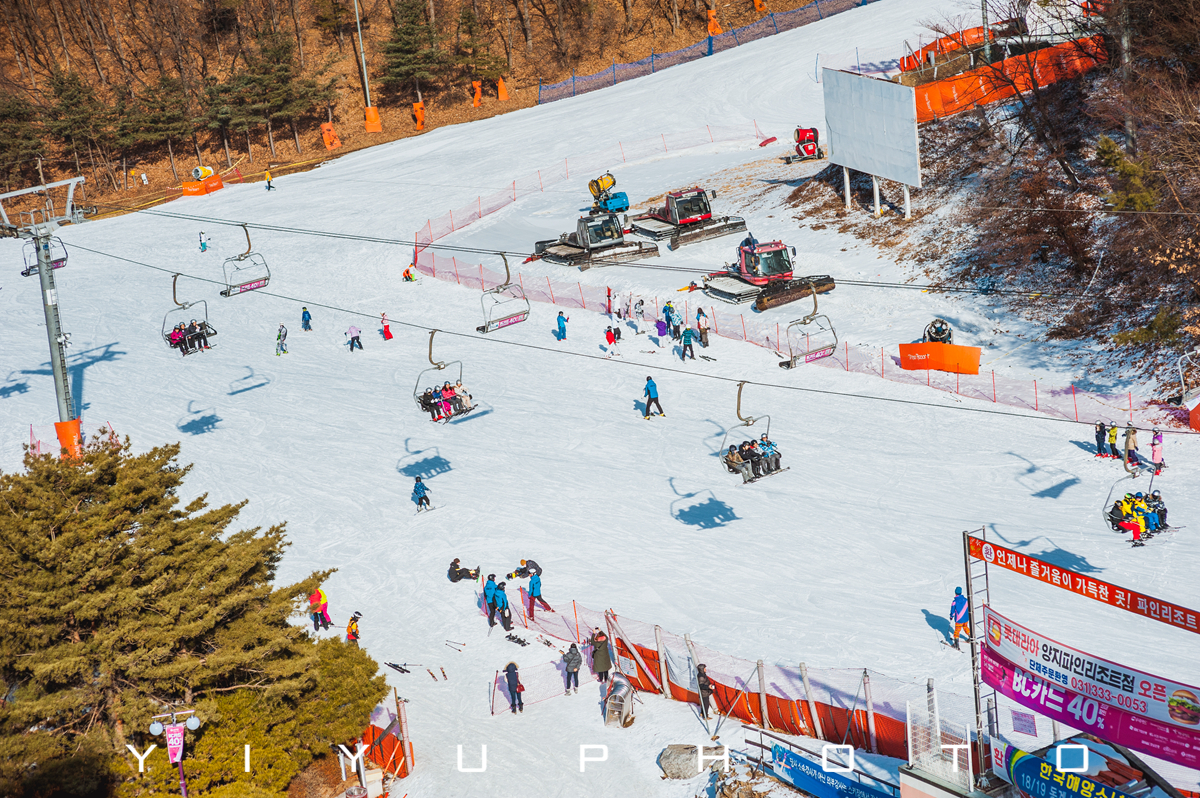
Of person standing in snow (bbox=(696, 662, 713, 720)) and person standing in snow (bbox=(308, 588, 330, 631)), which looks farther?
person standing in snow (bbox=(308, 588, 330, 631))

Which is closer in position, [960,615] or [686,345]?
[960,615]

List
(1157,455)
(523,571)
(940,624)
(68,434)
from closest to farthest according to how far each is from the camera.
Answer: (940,624) < (523,571) < (1157,455) < (68,434)

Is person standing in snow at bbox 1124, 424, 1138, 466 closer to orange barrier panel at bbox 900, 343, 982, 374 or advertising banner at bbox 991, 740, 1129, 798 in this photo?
orange barrier panel at bbox 900, 343, 982, 374

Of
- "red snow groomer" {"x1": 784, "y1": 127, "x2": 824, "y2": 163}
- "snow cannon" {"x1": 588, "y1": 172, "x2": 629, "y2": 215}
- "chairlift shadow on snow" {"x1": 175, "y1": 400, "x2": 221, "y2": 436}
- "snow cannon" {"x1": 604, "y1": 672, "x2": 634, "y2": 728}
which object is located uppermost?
"red snow groomer" {"x1": 784, "y1": 127, "x2": 824, "y2": 163}

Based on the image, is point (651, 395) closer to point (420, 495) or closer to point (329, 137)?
point (420, 495)

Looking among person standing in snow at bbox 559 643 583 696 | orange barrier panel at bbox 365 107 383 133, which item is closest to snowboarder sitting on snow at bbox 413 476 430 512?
person standing in snow at bbox 559 643 583 696

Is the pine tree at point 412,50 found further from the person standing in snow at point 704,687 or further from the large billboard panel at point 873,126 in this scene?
the person standing in snow at point 704,687

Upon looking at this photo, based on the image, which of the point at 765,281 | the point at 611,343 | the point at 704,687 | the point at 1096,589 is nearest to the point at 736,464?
the point at 704,687
